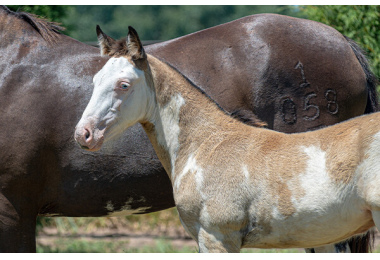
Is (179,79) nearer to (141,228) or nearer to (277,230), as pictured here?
(277,230)

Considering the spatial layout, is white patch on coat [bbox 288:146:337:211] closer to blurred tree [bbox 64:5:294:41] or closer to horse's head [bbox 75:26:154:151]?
horse's head [bbox 75:26:154:151]

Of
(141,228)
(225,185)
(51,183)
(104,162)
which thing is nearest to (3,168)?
(51,183)

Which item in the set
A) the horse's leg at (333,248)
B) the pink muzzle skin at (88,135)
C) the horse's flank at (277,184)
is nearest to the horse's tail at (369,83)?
the horse's leg at (333,248)

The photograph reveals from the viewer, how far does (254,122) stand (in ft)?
11.2

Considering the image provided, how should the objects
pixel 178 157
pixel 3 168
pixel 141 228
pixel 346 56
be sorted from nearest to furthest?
pixel 178 157 < pixel 3 168 < pixel 346 56 < pixel 141 228

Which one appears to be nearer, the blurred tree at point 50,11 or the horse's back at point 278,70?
the horse's back at point 278,70

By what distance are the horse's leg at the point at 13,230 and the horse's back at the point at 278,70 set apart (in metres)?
1.61

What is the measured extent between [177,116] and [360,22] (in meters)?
4.00

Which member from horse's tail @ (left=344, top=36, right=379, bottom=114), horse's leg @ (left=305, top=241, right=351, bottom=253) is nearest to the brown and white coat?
horse's leg @ (left=305, top=241, right=351, bottom=253)

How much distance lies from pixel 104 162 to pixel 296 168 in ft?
5.35

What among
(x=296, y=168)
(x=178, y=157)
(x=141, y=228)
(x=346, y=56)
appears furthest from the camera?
(x=141, y=228)

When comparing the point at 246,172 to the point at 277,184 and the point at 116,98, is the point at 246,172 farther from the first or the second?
the point at 116,98

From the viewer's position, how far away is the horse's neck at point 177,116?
333 centimetres

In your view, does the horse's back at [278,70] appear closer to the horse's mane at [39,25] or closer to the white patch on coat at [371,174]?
the horse's mane at [39,25]
